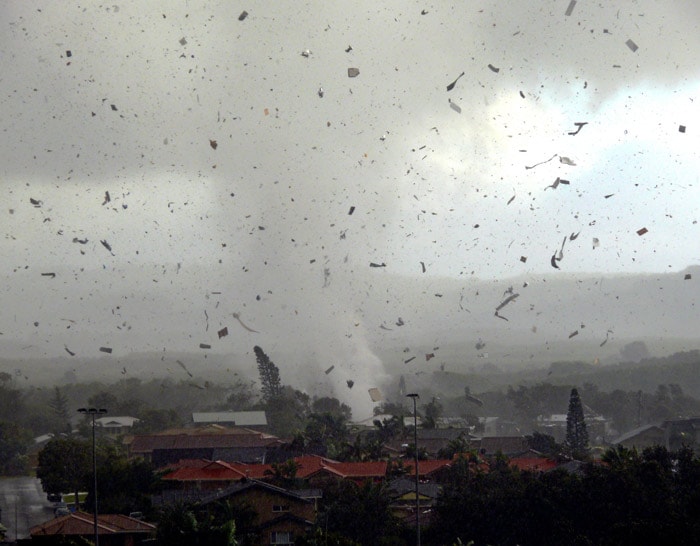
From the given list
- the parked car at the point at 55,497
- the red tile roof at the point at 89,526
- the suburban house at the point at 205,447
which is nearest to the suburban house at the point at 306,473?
the parked car at the point at 55,497

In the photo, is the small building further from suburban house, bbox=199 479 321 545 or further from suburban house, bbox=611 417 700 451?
suburban house, bbox=199 479 321 545

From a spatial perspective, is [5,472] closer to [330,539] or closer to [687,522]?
[330,539]

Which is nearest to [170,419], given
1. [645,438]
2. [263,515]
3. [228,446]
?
[228,446]

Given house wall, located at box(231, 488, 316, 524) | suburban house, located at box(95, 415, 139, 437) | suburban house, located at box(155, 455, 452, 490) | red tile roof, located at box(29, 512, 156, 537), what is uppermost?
suburban house, located at box(95, 415, 139, 437)

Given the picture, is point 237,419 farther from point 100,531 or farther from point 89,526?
point 100,531

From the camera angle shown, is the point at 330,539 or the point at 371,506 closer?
the point at 330,539

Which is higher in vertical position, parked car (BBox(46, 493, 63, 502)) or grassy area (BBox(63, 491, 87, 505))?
parked car (BBox(46, 493, 63, 502))

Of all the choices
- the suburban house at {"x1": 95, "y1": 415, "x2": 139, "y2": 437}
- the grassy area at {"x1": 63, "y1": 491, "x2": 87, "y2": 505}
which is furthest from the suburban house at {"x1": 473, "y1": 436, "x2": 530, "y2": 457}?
the suburban house at {"x1": 95, "y1": 415, "x2": 139, "y2": 437}
